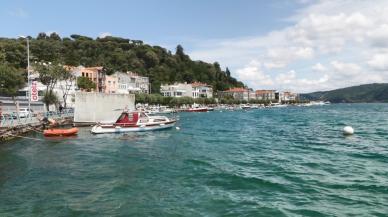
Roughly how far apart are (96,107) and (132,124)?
1104 cm

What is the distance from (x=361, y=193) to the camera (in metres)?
17.2

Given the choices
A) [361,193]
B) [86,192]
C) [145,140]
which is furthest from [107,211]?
[145,140]

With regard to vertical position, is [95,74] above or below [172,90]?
above

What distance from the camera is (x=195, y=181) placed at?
20.2 m

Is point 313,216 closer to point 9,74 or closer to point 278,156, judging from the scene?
point 278,156

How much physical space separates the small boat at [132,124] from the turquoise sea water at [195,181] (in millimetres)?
13496

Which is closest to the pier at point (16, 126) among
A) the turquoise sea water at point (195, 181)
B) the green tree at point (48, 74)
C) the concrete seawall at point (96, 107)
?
the concrete seawall at point (96, 107)

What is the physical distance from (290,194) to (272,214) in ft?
9.99

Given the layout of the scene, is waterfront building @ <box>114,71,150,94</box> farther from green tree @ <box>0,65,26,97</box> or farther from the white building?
green tree @ <box>0,65,26,97</box>

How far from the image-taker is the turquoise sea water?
50.0ft

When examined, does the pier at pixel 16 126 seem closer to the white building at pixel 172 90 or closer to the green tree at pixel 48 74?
the green tree at pixel 48 74

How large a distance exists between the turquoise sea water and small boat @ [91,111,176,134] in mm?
13496

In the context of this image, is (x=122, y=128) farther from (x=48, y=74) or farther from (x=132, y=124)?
(x=48, y=74)

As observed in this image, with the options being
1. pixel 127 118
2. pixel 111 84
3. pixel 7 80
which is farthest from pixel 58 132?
pixel 111 84
